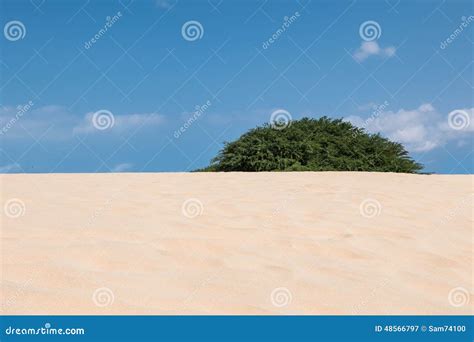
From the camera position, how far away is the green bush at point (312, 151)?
19.1 metres

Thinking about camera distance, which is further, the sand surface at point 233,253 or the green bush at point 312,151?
the green bush at point 312,151

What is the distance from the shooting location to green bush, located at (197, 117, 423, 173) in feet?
62.7

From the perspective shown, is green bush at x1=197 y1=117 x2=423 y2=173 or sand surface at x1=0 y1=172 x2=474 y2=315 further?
green bush at x1=197 y1=117 x2=423 y2=173

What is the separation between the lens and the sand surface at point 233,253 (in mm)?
3184

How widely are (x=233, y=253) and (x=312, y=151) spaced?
50.5 feet

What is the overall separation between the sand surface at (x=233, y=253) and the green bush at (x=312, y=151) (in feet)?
37.9

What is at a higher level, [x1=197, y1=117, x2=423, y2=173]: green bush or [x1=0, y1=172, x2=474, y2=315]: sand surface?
[x1=197, y1=117, x2=423, y2=173]: green bush

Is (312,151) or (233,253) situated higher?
(312,151)

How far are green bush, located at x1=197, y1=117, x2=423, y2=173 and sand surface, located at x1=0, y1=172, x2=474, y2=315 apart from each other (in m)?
11.5

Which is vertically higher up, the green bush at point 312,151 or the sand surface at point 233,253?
the green bush at point 312,151

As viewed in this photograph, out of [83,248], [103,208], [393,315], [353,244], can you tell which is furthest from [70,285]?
[103,208]

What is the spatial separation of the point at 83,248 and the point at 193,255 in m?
0.77

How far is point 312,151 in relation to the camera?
1923 cm

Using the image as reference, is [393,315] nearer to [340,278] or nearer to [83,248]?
[340,278]
